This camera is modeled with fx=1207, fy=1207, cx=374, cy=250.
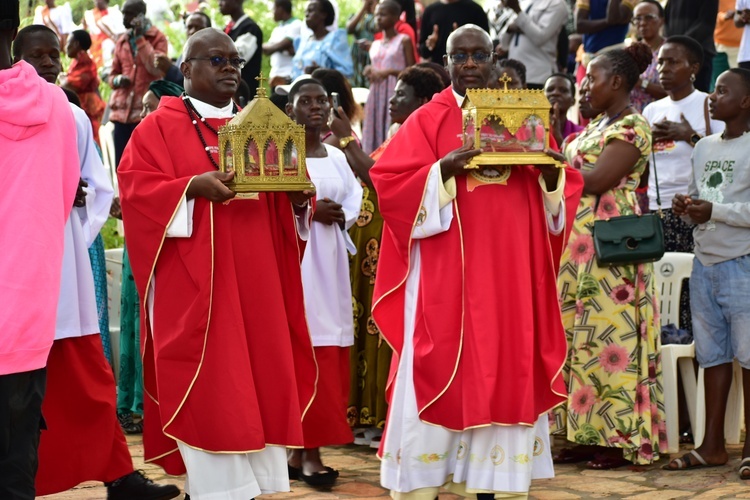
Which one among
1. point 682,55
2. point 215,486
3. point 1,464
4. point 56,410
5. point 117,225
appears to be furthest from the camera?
point 117,225

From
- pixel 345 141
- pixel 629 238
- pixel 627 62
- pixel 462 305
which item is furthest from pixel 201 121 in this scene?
pixel 627 62

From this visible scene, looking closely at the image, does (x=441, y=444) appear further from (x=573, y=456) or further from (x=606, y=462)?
(x=573, y=456)

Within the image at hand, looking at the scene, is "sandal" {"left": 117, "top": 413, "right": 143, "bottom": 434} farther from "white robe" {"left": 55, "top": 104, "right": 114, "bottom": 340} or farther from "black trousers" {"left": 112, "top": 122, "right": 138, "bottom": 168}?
"black trousers" {"left": 112, "top": 122, "right": 138, "bottom": 168}

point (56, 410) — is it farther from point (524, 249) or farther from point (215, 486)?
point (524, 249)

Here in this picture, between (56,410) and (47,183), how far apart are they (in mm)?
2427

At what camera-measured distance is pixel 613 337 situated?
758 cm

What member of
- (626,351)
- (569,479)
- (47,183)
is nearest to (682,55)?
Answer: (626,351)

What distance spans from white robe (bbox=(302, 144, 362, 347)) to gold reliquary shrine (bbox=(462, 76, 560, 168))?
1695 mm

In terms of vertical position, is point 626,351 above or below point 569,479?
above

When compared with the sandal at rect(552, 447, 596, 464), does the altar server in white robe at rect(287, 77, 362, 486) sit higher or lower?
higher

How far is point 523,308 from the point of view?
19.7 ft

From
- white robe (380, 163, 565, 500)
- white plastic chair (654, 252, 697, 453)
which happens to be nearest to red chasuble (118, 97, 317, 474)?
white robe (380, 163, 565, 500)

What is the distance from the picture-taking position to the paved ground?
688 cm

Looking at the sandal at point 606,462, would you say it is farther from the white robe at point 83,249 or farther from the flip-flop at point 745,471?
the white robe at point 83,249
